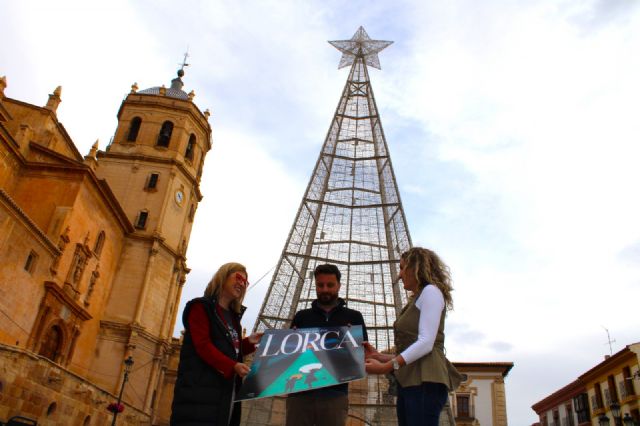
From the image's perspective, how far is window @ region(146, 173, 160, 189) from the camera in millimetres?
33438

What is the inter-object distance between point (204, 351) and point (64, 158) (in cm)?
2582

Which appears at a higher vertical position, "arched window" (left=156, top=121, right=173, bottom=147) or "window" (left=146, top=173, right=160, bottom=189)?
"arched window" (left=156, top=121, right=173, bottom=147)

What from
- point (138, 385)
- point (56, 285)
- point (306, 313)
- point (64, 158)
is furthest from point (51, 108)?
point (306, 313)

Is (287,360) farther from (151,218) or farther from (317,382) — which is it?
→ (151,218)

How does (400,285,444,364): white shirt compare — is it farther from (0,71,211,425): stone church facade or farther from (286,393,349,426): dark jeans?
(0,71,211,425): stone church facade

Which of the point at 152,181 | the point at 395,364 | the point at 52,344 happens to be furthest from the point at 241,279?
the point at 152,181

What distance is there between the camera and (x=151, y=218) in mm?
32594

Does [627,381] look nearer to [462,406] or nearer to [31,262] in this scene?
[462,406]

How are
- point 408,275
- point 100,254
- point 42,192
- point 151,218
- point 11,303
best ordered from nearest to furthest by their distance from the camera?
point 408,275, point 11,303, point 42,192, point 100,254, point 151,218

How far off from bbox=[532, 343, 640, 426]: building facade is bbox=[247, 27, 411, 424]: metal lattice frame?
654 inches

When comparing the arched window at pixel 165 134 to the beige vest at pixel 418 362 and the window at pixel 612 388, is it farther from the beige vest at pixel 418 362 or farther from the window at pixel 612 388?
the window at pixel 612 388

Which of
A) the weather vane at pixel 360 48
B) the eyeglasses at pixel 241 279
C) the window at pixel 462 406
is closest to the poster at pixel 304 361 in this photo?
the eyeglasses at pixel 241 279

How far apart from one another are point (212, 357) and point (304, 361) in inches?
30.6

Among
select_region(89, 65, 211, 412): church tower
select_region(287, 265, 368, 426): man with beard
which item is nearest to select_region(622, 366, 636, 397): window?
select_region(89, 65, 211, 412): church tower
